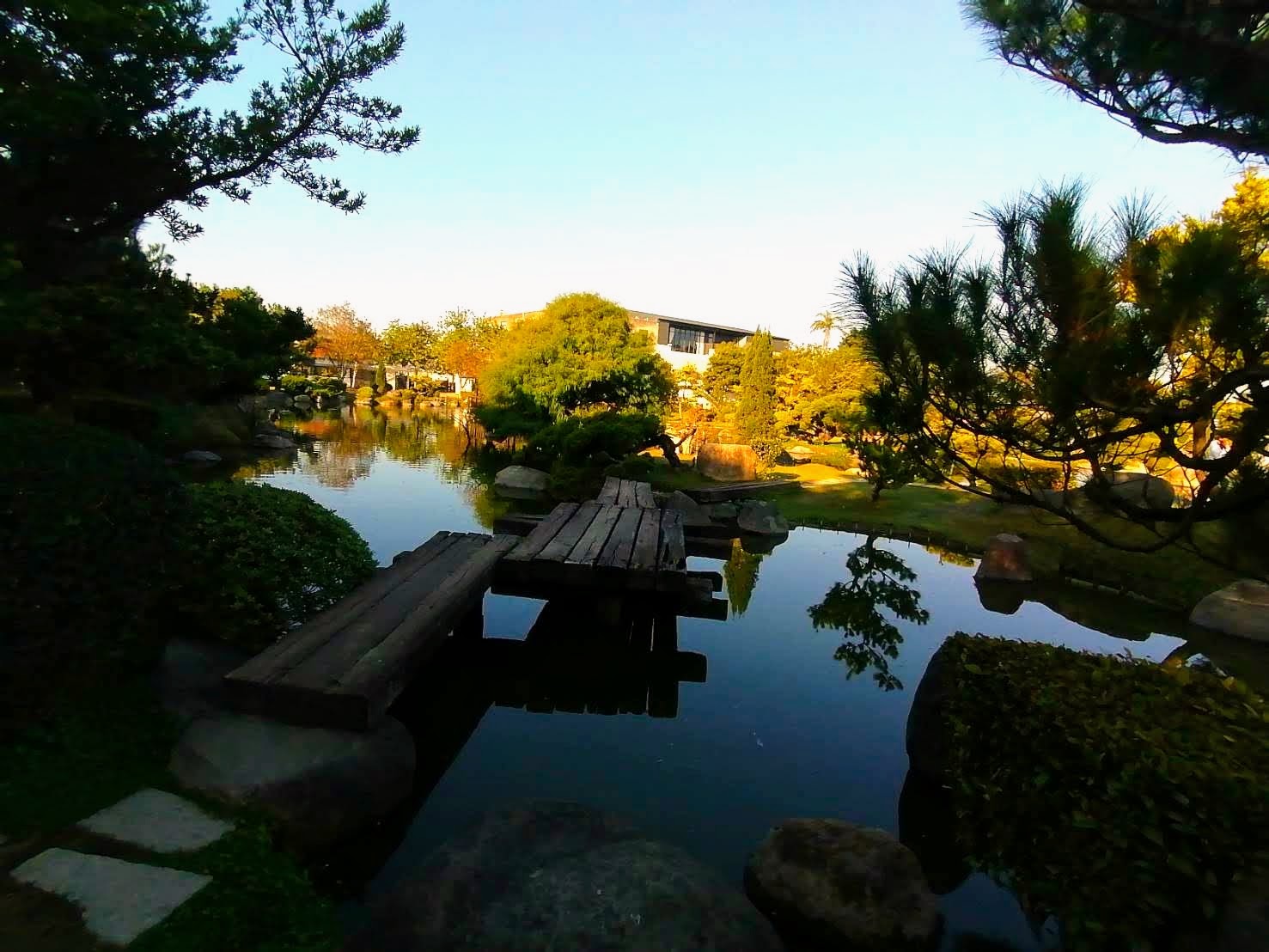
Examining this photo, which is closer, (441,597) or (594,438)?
(441,597)

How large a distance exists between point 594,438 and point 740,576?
834 cm

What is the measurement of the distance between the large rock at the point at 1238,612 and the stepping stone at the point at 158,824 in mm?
12162

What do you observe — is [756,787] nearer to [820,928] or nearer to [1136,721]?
[820,928]

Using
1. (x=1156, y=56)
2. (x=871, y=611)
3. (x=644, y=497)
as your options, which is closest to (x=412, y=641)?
(x=1156, y=56)

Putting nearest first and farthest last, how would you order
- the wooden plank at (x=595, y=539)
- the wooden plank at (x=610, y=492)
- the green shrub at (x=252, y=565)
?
the green shrub at (x=252, y=565) → the wooden plank at (x=595, y=539) → the wooden plank at (x=610, y=492)

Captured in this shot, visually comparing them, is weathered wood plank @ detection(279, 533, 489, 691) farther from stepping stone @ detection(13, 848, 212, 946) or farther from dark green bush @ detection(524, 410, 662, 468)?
dark green bush @ detection(524, 410, 662, 468)

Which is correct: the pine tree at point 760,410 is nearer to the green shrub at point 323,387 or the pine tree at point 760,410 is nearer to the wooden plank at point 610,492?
the wooden plank at point 610,492

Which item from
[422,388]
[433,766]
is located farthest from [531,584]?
[422,388]

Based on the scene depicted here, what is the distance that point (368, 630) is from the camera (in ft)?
15.8

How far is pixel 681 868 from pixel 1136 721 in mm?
2102

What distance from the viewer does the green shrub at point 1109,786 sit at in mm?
2518

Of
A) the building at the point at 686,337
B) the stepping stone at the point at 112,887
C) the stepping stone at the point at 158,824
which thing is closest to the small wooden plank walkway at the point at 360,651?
the stepping stone at the point at 158,824

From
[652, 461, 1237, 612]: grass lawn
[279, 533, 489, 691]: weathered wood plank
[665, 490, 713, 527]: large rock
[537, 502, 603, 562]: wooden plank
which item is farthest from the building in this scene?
[279, 533, 489, 691]: weathered wood plank

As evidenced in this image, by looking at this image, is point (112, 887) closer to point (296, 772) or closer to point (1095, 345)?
point (296, 772)
